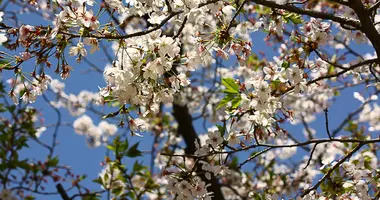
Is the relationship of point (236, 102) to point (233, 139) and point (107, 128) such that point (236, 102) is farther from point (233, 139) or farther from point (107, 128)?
point (107, 128)

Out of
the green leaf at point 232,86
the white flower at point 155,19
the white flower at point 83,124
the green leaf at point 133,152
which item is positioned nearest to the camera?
the white flower at point 155,19

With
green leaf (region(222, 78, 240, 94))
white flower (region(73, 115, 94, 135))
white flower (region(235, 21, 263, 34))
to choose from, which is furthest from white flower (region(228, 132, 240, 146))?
white flower (region(73, 115, 94, 135))

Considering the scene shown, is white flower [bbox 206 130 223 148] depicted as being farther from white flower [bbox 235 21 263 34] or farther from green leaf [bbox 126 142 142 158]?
green leaf [bbox 126 142 142 158]

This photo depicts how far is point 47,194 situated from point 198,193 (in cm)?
220

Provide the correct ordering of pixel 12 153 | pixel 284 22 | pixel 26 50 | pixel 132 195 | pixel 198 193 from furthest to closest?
pixel 12 153 < pixel 132 195 < pixel 284 22 < pixel 198 193 < pixel 26 50

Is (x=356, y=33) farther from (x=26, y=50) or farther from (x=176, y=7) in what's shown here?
(x=26, y=50)

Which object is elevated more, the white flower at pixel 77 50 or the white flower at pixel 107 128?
the white flower at pixel 107 128

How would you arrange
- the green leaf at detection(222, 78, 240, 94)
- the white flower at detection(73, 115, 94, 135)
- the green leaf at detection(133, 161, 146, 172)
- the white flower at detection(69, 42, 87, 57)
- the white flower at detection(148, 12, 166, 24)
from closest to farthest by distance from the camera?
the white flower at detection(69, 42, 87, 57), the white flower at detection(148, 12, 166, 24), the green leaf at detection(222, 78, 240, 94), the green leaf at detection(133, 161, 146, 172), the white flower at detection(73, 115, 94, 135)

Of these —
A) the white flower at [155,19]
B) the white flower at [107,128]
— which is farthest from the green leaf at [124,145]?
the white flower at [107,128]

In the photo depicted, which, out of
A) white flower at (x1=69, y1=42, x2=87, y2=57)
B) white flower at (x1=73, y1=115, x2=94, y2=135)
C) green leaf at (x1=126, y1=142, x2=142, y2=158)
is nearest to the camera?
white flower at (x1=69, y1=42, x2=87, y2=57)

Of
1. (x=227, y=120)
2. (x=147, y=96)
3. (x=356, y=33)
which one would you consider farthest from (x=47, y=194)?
(x=356, y=33)

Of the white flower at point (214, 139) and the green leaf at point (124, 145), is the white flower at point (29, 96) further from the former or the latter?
the green leaf at point (124, 145)

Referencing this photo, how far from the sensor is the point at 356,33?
2.83 metres

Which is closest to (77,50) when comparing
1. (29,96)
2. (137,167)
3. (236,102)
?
(29,96)
